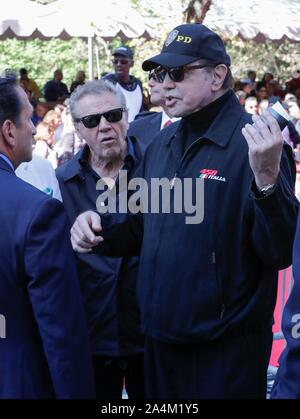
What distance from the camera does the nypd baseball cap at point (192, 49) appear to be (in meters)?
3.57

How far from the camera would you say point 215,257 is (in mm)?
3301

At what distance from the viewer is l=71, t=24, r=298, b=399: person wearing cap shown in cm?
331

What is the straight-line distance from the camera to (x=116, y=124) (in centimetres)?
436

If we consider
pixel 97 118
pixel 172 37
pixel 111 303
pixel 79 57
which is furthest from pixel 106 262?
pixel 79 57

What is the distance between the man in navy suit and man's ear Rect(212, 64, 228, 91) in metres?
1.00

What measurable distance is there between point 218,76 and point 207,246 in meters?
0.78

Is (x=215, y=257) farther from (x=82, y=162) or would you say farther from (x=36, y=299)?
(x=82, y=162)

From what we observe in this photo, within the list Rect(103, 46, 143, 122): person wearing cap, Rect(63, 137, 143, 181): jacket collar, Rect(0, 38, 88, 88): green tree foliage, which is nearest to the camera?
Rect(63, 137, 143, 181): jacket collar

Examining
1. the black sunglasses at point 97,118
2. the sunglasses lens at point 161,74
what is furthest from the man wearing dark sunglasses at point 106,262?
the sunglasses lens at point 161,74

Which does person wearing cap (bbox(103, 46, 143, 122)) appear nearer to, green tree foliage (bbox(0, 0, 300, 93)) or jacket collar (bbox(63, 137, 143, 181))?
jacket collar (bbox(63, 137, 143, 181))

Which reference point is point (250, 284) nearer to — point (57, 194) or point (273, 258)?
point (273, 258)

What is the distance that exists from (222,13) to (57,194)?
1389 centimetres

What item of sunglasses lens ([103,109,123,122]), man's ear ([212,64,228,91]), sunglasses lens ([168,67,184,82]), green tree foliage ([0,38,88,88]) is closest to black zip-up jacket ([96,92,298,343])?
man's ear ([212,64,228,91])
